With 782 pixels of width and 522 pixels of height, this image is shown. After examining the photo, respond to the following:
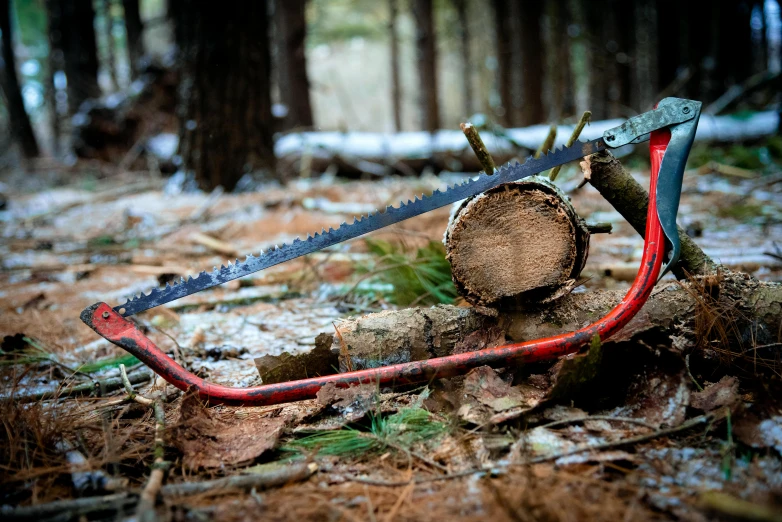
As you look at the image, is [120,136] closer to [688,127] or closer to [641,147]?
→ [641,147]

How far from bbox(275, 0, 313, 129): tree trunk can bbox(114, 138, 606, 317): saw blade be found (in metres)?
8.62

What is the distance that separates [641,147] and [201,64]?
6.26 meters

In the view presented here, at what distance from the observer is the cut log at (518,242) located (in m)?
1.89

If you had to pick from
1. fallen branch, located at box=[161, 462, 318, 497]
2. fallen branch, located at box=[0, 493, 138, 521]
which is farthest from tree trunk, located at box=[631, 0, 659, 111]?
fallen branch, located at box=[0, 493, 138, 521]

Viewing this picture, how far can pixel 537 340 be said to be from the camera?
176 centimetres

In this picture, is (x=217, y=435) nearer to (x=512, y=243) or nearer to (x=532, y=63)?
(x=512, y=243)

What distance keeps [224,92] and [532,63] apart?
7.27m

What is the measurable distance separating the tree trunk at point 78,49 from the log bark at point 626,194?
42.6ft

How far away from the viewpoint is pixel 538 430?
5.20ft

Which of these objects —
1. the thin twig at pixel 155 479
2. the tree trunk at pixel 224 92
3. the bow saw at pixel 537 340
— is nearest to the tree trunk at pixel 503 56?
the tree trunk at pixel 224 92

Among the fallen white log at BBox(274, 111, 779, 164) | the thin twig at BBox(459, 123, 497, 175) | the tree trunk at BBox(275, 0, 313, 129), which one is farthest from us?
the tree trunk at BBox(275, 0, 313, 129)

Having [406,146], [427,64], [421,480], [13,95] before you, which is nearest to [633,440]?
[421,480]

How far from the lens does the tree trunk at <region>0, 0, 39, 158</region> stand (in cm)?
1204

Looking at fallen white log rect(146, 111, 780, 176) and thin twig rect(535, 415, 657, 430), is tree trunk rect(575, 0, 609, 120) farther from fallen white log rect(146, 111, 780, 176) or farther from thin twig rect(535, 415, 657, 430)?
thin twig rect(535, 415, 657, 430)
